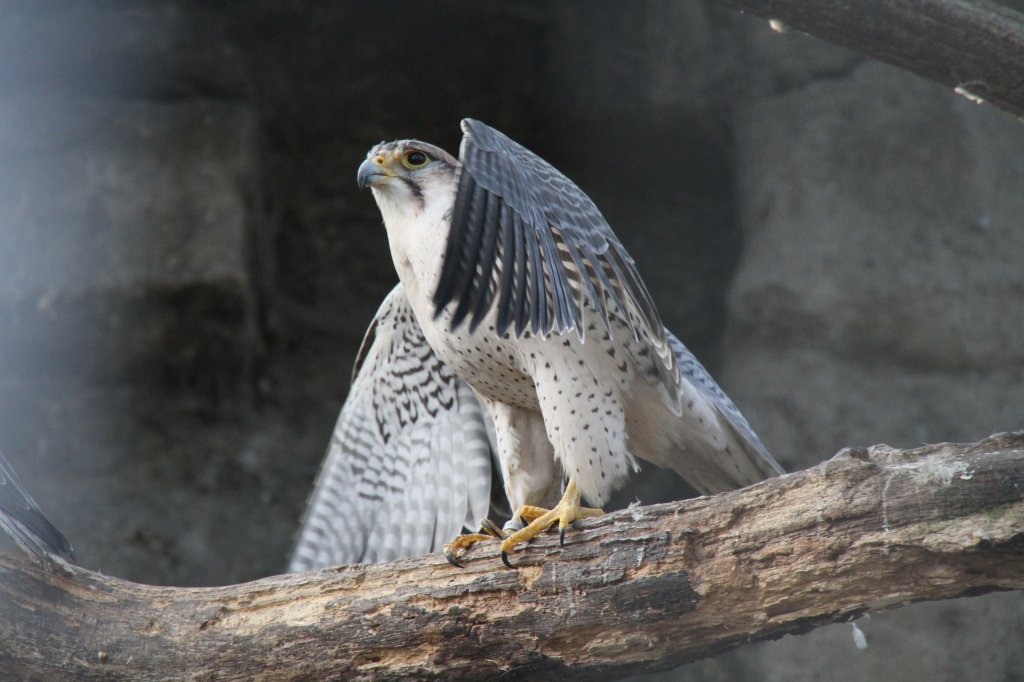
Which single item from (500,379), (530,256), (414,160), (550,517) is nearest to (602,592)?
(550,517)

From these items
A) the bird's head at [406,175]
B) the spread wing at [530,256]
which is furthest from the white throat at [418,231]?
the spread wing at [530,256]

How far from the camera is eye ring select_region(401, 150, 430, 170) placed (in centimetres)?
309

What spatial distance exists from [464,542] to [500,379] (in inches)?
24.0

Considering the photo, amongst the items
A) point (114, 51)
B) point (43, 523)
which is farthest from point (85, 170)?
point (43, 523)

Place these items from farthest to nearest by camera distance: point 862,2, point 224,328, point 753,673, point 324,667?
1. point 224,328
2. point 753,673
3. point 862,2
4. point 324,667

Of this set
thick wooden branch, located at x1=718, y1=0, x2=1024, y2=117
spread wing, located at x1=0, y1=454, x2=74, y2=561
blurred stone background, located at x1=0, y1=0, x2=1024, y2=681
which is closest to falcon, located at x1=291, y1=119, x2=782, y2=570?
thick wooden branch, located at x1=718, y1=0, x2=1024, y2=117

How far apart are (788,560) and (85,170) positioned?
391 centimetres

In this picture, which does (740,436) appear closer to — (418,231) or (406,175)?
(418,231)

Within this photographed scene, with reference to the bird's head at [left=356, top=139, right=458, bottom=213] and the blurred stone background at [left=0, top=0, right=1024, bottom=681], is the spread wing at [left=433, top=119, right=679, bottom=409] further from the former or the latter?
the blurred stone background at [left=0, top=0, right=1024, bottom=681]

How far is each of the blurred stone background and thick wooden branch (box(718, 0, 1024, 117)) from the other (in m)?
1.76

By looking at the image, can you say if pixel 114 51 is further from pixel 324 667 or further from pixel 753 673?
pixel 753 673

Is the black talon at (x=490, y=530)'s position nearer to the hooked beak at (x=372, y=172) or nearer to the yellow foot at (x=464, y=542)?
the yellow foot at (x=464, y=542)

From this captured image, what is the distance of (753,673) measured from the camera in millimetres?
4480

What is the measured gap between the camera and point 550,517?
104 inches
